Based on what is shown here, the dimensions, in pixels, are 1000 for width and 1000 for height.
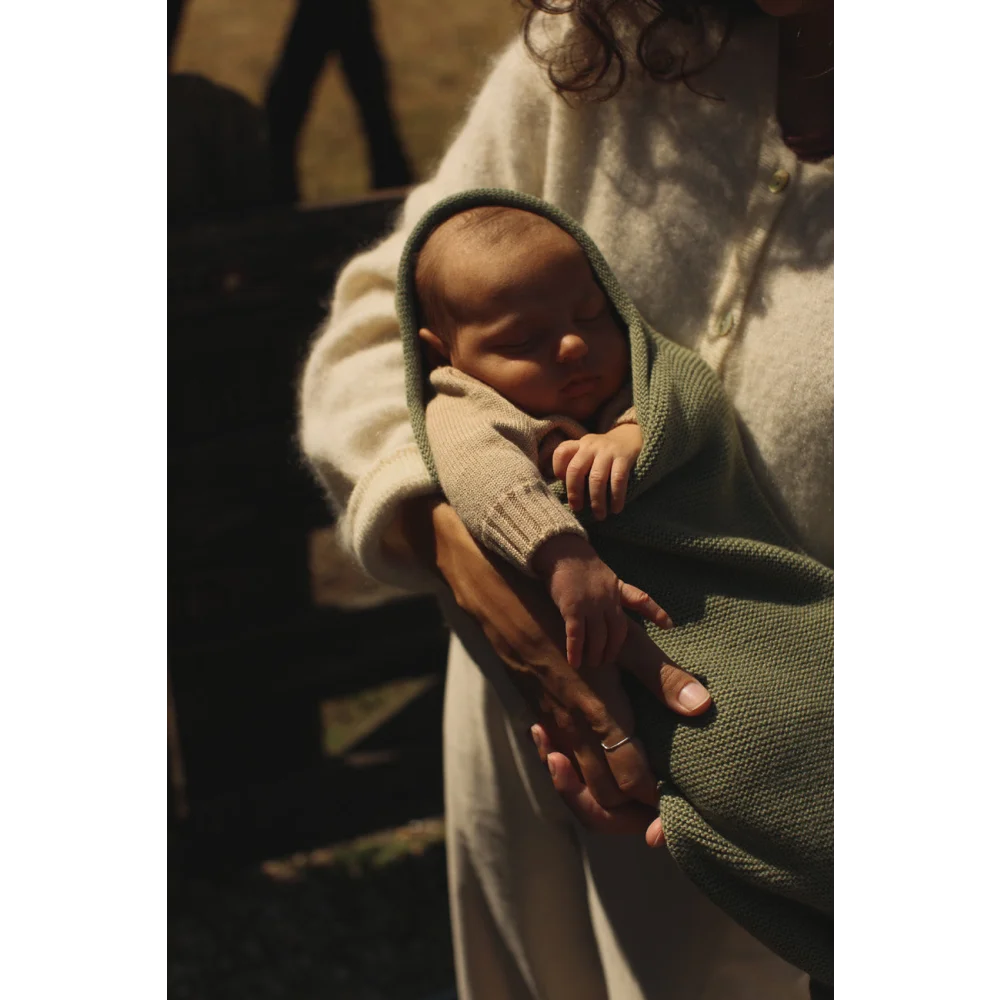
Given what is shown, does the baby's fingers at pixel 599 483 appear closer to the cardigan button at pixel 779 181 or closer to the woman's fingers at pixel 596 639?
the woman's fingers at pixel 596 639

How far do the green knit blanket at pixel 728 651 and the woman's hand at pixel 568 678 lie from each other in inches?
0.9

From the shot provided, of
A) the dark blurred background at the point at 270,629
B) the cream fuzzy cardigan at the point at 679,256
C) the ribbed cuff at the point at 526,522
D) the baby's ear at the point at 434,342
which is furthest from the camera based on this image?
the dark blurred background at the point at 270,629

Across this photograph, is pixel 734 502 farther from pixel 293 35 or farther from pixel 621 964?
pixel 293 35

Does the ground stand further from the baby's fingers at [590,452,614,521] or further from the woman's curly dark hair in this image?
the baby's fingers at [590,452,614,521]

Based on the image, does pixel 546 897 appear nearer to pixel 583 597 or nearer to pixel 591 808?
pixel 591 808

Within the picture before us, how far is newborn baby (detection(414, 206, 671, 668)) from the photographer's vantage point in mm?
1326

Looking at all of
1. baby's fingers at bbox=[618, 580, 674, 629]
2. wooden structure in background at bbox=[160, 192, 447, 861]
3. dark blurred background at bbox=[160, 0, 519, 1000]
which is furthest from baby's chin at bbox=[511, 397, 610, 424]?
wooden structure in background at bbox=[160, 192, 447, 861]

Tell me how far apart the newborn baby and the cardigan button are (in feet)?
0.75

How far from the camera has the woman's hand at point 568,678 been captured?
53.4 inches

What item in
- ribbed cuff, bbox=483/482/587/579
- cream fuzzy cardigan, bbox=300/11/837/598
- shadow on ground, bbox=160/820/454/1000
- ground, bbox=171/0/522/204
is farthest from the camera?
ground, bbox=171/0/522/204

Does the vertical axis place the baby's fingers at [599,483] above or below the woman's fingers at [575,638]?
above

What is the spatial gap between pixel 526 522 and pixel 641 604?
16cm

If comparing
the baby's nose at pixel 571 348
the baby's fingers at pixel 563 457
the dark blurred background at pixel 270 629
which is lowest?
the dark blurred background at pixel 270 629

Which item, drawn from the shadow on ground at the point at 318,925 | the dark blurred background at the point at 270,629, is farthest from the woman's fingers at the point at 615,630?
the shadow on ground at the point at 318,925
